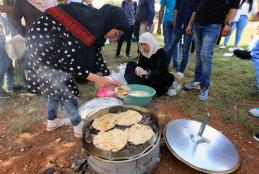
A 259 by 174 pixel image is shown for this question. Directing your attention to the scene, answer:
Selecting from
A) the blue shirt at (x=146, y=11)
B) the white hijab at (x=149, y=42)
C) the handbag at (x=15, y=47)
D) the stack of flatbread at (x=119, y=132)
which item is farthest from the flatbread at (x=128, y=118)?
the blue shirt at (x=146, y=11)

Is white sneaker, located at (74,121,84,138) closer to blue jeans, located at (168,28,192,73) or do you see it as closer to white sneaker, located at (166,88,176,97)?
white sneaker, located at (166,88,176,97)

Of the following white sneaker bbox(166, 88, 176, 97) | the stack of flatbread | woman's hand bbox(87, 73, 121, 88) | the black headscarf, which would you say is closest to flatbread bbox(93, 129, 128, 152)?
the stack of flatbread

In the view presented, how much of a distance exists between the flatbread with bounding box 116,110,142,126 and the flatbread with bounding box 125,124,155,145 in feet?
0.31

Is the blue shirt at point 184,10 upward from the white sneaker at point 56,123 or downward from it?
upward

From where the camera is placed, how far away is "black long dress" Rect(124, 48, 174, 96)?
4.02 meters

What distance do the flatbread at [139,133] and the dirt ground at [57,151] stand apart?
562mm

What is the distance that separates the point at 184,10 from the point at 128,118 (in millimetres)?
2847

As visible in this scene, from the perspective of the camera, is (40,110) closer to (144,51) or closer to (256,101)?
(144,51)

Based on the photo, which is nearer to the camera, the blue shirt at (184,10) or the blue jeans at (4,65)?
the blue jeans at (4,65)

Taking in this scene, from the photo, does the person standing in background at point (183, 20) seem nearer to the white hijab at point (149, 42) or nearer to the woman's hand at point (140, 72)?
the white hijab at point (149, 42)

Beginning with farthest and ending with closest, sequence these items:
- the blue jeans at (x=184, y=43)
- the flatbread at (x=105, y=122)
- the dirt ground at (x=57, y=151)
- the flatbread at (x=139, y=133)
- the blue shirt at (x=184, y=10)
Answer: the blue jeans at (x=184, y=43) → the blue shirt at (x=184, y=10) → the dirt ground at (x=57, y=151) → the flatbread at (x=105, y=122) → the flatbread at (x=139, y=133)

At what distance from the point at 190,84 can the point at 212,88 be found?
51 centimetres

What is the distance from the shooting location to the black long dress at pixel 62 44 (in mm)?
2096

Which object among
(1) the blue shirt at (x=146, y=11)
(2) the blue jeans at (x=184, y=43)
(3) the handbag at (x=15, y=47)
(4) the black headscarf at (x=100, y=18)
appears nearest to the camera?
(4) the black headscarf at (x=100, y=18)
